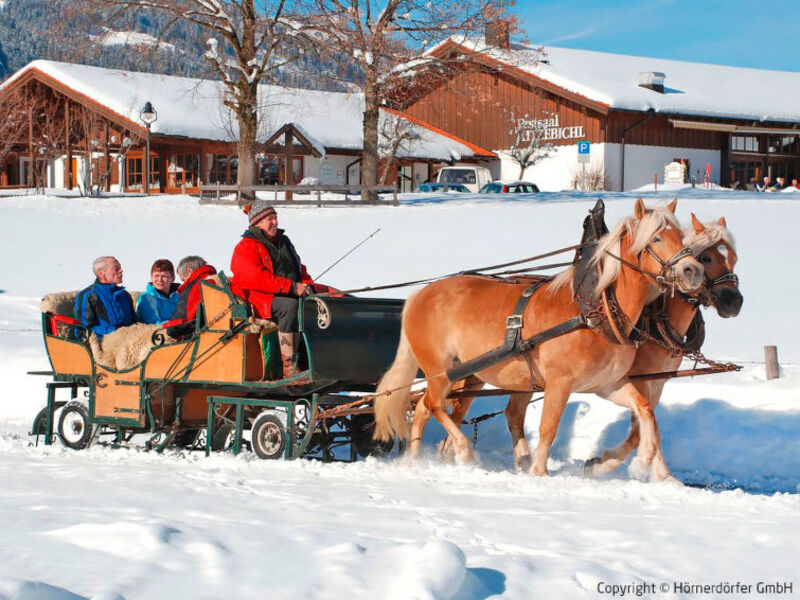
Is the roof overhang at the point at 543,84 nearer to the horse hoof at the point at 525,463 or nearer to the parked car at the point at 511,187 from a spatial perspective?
the parked car at the point at 511,187

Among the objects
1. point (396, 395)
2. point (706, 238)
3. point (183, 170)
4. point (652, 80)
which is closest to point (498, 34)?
point (652, 80)

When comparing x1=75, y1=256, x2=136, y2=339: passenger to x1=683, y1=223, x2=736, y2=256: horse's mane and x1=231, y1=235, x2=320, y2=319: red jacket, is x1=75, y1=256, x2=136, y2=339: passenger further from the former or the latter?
x1=683, y1=223, x2=736, y2=256: horse's mane

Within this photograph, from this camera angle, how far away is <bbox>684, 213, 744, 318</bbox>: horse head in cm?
628

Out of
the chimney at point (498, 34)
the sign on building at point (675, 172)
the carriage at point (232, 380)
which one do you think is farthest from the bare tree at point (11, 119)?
the carriage at point (232, 380)

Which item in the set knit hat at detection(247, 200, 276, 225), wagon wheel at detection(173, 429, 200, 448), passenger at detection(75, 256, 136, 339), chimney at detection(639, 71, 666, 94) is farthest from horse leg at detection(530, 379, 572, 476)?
chimney at detection(639, 71, 666, 94)

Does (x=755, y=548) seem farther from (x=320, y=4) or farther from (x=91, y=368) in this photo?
(x=320, y=4)

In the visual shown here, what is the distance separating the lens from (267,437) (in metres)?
7.84

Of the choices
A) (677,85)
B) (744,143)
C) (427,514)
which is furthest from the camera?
(744,143)

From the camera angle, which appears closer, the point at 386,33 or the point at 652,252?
the point at 652,252

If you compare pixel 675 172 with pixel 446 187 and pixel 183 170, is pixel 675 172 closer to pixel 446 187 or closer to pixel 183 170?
pixel 446 187

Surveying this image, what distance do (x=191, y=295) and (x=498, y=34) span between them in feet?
61.8

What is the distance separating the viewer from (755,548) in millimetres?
4637

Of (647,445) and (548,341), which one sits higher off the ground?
(548,341)

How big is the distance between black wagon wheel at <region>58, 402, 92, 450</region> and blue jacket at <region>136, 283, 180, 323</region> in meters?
0.91
